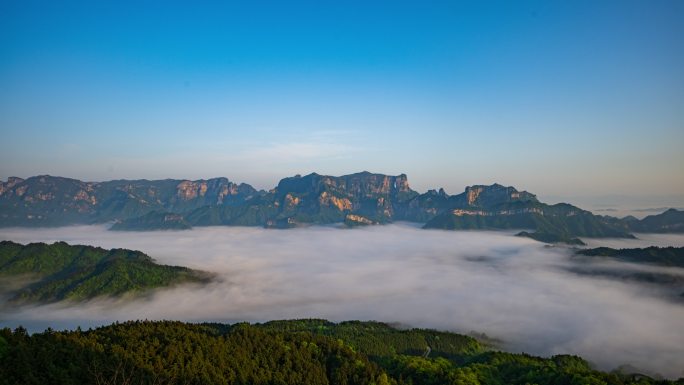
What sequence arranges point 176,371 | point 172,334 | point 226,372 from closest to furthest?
1. point 176,371
2. point 226,372
3. point 172,334

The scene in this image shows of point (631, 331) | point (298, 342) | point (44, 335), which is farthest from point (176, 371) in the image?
point (631, 331)

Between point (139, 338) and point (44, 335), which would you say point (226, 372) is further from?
point (44, 335)

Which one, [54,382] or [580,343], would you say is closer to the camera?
[54,382]

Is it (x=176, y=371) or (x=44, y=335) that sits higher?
(x=44, y=335)

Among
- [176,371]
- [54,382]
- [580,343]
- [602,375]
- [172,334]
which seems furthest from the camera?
[580,343]

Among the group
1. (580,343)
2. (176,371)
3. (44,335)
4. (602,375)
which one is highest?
(44,335)

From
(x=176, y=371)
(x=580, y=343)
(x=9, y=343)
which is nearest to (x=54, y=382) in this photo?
(x=9, y=343)
